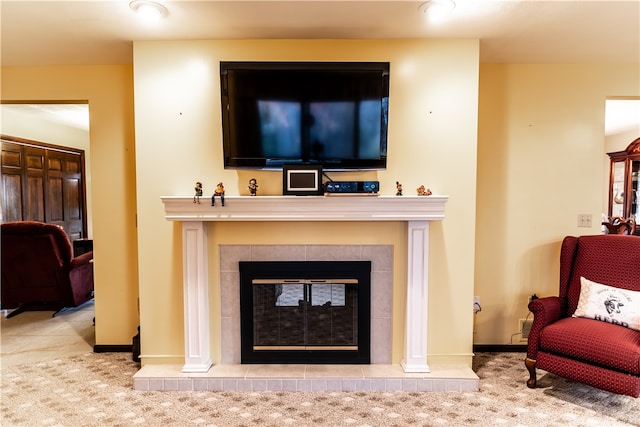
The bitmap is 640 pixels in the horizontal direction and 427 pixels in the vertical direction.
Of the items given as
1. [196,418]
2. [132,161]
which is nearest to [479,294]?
[196,418]

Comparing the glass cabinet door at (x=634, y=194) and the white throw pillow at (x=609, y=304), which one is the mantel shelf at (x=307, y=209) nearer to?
the white throw pillow at (x=609, y=304)

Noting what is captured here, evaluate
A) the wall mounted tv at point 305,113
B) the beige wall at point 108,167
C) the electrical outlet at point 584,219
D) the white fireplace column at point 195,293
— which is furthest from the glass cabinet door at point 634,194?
the beige wall at point 108,167

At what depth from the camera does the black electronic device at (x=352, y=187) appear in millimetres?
2414

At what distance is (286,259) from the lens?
2.65 m

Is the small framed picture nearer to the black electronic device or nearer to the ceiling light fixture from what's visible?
the black electronic device

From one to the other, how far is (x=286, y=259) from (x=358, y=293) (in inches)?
22.5

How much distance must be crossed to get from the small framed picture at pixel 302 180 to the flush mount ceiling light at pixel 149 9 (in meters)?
1.14

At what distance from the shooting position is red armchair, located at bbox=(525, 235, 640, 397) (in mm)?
2141

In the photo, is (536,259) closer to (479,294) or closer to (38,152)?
(479,294)

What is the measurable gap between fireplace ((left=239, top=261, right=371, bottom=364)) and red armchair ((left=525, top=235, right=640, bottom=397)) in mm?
1158

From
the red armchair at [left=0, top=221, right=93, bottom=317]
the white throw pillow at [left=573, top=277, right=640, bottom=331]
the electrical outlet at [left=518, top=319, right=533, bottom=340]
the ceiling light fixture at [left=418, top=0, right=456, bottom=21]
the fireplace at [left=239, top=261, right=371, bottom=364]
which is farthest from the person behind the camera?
the red armchair at [left=0, top=221, right=93, bottom=317]

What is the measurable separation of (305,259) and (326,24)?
1.56 metres

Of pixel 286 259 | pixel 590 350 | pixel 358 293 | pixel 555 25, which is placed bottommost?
pixel 590 350

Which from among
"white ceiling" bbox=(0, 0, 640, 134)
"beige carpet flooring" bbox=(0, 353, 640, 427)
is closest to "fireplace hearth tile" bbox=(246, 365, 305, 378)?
"beige carpet flooring" bbox=(0, 353, 640, 427)
